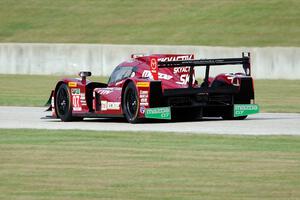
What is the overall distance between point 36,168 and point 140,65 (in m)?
7.07

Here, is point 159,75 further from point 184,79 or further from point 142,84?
point 142,84

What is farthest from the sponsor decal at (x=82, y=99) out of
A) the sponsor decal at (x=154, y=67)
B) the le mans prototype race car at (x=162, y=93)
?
the sponsor decal at (x=154, y=67)

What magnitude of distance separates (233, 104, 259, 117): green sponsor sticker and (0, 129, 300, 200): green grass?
10.2 ft

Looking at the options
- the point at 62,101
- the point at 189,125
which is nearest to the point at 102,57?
the point at 62,101

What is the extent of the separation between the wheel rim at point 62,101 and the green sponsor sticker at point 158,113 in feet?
7.90

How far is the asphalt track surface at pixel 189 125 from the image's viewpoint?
1733 centimetres

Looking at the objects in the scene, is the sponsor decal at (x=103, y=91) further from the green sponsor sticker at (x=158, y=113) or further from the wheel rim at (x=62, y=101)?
the green sponsor sticker at (x=158, y=113)

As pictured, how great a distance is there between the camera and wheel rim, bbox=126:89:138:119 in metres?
18.8

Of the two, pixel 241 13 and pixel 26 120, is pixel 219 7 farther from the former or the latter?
pixel 26 120

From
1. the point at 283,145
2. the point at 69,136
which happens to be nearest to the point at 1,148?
the point at 69,136

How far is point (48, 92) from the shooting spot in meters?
29.6

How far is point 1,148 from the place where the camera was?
1489cm

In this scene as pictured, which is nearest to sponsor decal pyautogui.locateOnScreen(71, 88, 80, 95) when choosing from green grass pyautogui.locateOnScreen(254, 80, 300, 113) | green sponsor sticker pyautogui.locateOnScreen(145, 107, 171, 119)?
green sponsor sticker pyautogui.locateOnScreen(145, 107, 171, 119)

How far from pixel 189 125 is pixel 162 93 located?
2.38ft
